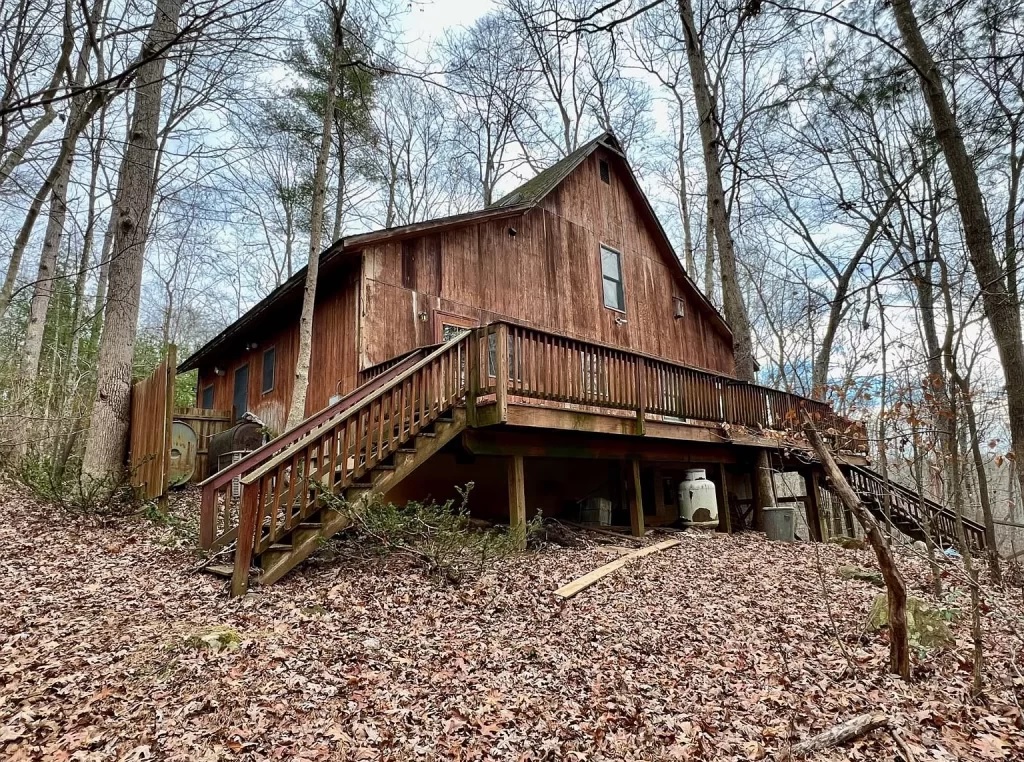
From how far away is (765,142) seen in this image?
15.8m

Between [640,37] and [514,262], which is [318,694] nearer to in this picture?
[514,262]

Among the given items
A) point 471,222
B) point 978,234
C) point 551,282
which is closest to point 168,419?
point 471,222

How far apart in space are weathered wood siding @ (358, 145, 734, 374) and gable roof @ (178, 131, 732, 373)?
0.69 ft

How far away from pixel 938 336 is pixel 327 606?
18455 mm

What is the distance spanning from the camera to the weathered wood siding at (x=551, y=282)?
978 cm

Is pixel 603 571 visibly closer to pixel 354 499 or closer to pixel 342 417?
pixel 354 499

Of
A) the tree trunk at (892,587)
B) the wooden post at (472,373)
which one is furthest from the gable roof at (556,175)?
the tree trunk at (892,587)

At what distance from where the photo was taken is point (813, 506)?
12.2 meters

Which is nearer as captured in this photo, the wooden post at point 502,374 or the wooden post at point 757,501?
the wooden post at point 502,374

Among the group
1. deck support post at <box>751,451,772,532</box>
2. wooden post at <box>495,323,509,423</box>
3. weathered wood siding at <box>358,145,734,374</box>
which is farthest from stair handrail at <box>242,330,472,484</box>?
deck support post at <box>751,451,772,532</box>

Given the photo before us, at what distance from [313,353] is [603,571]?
6.97m

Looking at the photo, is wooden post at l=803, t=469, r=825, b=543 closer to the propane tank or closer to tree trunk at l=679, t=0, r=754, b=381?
the propane tank

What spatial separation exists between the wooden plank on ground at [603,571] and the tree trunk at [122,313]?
564 cm

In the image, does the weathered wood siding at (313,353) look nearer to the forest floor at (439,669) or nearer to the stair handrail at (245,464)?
the stair handrail at (245,464)
